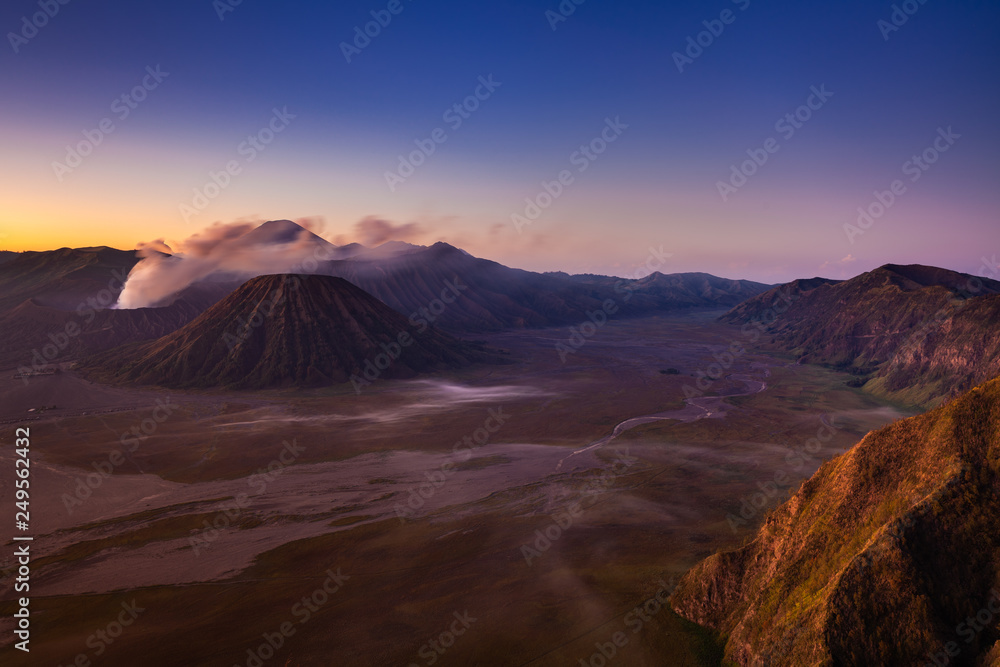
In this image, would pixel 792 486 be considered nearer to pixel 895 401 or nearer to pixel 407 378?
pixel 895 401

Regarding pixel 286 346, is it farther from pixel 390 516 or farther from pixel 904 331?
pixel 904 331

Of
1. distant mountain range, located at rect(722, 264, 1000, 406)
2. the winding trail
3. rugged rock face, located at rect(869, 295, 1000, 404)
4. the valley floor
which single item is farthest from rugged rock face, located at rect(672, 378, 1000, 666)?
rugged rock face, located at rect(869, 295, 1000, 404)

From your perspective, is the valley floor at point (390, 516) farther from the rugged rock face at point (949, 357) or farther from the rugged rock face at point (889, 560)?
the rugged rock face at point (949, 357)

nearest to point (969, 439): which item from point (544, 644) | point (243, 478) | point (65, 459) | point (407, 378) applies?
point (544, 644)

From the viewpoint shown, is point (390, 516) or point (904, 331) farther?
point (904, 331)

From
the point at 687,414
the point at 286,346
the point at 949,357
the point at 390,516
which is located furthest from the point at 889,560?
the point at 286,346

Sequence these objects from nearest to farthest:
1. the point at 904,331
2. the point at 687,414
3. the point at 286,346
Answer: the point at 687,414 → the point at 286,346 → the point at 904,331
